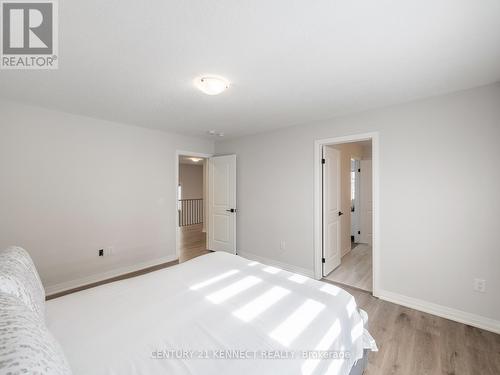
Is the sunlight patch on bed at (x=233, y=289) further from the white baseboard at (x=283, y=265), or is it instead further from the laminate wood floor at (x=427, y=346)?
the white baseboard at (x=283, y=265)

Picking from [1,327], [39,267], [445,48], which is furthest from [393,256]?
[39,267]

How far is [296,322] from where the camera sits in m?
1.27

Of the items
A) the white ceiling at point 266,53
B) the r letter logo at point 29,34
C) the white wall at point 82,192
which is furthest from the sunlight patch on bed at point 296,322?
the white wall at point 82,192

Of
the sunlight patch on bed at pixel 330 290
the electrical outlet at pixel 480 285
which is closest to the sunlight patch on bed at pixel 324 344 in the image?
the sunlight patch on bed at pixel 330 290

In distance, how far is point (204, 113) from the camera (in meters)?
3.03

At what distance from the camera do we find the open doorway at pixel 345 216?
339cm

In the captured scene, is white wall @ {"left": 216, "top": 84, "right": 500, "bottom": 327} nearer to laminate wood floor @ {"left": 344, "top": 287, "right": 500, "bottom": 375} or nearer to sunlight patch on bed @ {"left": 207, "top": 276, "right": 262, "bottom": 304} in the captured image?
laminate wood floor @ {"left": 344, "top": 287, "right": 500, "bottom": 375}

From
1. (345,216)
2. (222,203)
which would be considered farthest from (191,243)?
(345,216)

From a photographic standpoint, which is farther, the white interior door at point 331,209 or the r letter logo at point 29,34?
the white interior door at point 331,209

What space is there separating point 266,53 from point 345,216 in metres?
3.73

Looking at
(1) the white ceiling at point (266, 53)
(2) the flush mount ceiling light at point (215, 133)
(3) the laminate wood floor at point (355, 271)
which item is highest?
(2) the flush mount ceiling light at point (215, 133)

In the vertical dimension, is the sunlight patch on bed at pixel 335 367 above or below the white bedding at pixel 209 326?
below

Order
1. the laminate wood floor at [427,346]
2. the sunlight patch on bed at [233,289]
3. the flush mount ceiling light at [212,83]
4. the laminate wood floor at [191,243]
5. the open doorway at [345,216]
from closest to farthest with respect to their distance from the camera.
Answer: the sunlight patch on bed at [233,289]
the laminate wood floor at [427,346]
the flush mount ceiling light at [212,83]
the open doorway at [345,216]
the laminate wood floor at [191,243]

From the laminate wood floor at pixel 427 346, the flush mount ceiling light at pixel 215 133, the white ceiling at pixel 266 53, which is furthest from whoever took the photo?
the flush mount ceiling light at pixel 215 133
